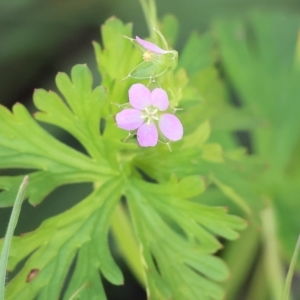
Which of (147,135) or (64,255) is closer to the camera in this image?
(147,135)

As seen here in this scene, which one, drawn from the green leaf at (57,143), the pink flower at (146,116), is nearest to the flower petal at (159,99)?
the pink flower at (146,116)

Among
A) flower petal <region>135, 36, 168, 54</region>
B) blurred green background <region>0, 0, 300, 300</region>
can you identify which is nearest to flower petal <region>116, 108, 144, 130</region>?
flower petal <region>135, 36, 168, 54</region>

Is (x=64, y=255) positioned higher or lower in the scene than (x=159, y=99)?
lower

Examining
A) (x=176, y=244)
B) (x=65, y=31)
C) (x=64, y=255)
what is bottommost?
(x=64, y=255)

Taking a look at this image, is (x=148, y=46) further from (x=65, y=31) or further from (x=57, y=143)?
(x=65, y=31)

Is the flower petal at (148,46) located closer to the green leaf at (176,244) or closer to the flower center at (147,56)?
the flower center at (147,56)

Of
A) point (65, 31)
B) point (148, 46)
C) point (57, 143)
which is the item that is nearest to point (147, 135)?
point (148, 46)
